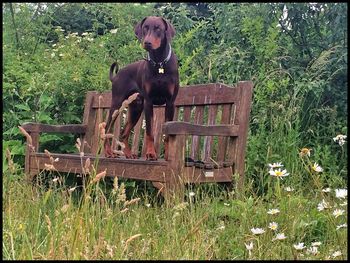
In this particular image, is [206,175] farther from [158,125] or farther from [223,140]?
[158,125]

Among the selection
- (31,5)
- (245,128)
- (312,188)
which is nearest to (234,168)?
(245,128)

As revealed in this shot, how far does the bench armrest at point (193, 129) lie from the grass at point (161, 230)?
0.51 m

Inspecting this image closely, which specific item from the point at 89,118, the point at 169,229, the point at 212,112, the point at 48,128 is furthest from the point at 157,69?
the point at 89,118

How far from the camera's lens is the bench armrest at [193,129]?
11.3 ft

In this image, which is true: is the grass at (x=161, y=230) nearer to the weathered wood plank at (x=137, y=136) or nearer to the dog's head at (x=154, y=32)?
the dog's head at (x=154, y=32)

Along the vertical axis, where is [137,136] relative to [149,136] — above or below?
below

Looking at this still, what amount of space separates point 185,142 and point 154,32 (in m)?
0.73

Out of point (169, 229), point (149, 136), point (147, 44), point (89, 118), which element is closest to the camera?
point (169, 229)

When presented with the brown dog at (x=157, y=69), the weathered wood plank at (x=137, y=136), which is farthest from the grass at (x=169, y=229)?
the weathered wood plank at (x=137, y=136)

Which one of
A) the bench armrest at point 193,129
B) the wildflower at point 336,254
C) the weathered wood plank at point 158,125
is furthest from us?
the weathered wood plank at point 158,125

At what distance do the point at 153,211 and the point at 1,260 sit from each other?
1.48 metres

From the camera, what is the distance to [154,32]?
3.56m

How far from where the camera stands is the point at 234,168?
4.05 metres

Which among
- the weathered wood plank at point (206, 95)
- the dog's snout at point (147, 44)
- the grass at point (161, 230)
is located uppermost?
the dog's snout at point (147, 44)
